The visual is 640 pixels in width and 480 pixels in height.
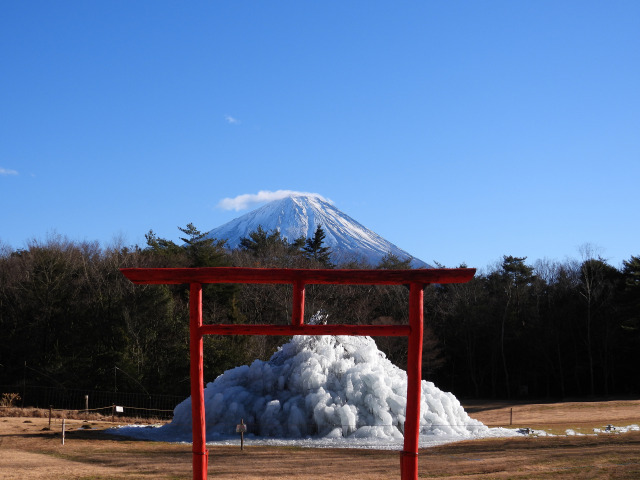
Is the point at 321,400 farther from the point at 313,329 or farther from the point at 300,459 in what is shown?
the point at 313,329

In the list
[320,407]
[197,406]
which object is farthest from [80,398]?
[197,406]

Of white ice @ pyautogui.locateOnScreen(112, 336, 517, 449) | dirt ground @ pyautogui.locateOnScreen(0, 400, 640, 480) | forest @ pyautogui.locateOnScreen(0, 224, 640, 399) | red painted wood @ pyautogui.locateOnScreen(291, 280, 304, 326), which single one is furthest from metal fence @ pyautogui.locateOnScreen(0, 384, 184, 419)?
red painted wood @ pyautogui.locateOnScreen(291, 280, 304, 326)

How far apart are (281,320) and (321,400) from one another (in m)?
16.2

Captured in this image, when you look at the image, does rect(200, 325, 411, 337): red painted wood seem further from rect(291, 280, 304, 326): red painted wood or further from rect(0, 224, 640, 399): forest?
rect(0, 224, 640, 399): forest

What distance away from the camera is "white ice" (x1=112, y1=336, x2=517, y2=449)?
19.6m

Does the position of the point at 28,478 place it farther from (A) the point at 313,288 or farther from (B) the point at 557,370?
(B) the point at 557,370

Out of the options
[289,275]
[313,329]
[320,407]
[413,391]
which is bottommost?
[320,407]

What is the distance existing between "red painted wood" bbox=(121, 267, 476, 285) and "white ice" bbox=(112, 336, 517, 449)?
11192mm

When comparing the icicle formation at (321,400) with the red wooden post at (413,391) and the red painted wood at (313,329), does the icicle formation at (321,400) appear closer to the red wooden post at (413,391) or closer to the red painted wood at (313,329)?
the red wooden post at (413,391)

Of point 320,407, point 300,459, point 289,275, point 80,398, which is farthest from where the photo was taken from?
point 80,398

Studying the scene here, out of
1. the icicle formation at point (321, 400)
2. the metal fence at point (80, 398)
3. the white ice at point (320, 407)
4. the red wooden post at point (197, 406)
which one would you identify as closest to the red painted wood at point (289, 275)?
the red wooden post at point (197, 406)

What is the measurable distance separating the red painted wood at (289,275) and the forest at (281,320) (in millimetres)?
19967

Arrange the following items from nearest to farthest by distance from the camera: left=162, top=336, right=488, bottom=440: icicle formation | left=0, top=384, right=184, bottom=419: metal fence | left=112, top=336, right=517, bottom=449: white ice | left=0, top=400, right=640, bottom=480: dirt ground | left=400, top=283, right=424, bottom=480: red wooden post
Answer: left=400, top=283, right=424, bottom=480: red wooden post → left=0, top=400, right=640, bottom=480: dirt ground → left=112, top=336, right=517, bottom=449: white ice → left=162, top=336, right=488, bottom=440: icicle formation → left=0, top=384, right=184, bottom=419: metal fence

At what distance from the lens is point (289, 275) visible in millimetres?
8125
